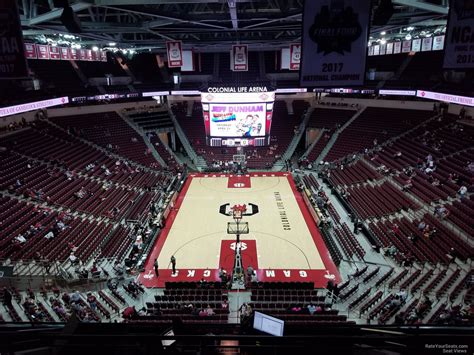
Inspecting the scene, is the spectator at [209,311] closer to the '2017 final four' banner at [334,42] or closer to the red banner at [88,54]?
the '2017 final four' banner at [334,42]

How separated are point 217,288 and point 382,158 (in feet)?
63.6

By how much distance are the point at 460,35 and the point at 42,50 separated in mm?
26928

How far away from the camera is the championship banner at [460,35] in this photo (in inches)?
302

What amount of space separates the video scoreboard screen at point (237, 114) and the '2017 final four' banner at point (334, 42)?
56.8 feet

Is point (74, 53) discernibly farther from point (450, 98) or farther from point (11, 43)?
point (450, 98)

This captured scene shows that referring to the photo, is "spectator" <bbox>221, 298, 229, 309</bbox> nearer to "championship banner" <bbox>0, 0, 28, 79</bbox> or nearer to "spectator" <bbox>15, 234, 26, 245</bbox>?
"spectator" <bbox>15, 234, 26, 245</bbox>

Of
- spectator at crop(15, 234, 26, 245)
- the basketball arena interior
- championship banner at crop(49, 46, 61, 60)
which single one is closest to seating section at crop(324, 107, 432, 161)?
the basketball arena interior

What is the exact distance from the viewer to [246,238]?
66.1ft

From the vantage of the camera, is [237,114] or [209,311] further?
[237,114]

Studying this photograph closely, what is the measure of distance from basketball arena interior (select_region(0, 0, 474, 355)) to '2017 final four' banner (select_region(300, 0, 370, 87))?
4cm

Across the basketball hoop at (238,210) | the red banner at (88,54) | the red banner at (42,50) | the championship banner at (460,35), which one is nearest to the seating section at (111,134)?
the red banner at (88,54)

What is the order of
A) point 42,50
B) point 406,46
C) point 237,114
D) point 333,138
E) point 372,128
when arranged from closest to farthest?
1. point 42,50
2. point 237,114
3. point 406,46
4. point 372,128
5. point 333,138

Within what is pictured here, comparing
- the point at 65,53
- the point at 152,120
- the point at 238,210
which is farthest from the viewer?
the point at 152,120

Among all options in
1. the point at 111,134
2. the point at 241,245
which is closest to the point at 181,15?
the point at 241,245
